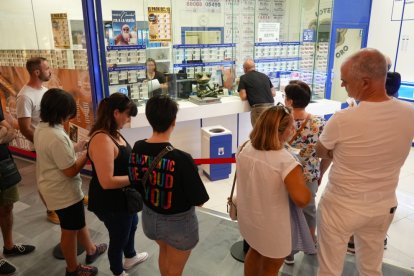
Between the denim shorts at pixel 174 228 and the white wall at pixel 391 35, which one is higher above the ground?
the white wall at pixel 391 35

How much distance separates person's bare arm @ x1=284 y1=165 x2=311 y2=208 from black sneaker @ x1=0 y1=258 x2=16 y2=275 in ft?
7.25

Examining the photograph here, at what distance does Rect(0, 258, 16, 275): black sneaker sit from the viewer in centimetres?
252

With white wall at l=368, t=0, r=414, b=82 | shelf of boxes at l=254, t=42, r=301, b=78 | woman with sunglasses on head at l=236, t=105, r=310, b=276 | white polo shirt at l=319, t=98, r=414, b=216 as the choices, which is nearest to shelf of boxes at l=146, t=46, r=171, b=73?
shelf of boxes at l=254, t=42, r=301, b=78

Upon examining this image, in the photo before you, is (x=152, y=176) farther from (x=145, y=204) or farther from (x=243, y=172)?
(x=243, y=172)

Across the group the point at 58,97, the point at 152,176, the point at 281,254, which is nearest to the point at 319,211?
the point at 281,254

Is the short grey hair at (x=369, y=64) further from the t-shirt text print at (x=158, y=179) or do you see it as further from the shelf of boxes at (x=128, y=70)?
the shelf of boxes at (x=128, y=70)

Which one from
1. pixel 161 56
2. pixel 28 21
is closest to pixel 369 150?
pixel 161 56

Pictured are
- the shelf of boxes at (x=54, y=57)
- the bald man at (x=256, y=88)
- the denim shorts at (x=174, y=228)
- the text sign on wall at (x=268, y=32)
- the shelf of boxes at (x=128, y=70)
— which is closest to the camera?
the denim shorts at (x=174, y=228)

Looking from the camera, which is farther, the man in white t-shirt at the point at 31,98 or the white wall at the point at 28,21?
the white wall at the point at 28,21

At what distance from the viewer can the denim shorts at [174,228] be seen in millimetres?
1780

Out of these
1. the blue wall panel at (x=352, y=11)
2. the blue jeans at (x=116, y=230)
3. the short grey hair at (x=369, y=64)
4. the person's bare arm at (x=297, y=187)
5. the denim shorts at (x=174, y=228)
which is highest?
the blue wall panel at (x=352, y=11)

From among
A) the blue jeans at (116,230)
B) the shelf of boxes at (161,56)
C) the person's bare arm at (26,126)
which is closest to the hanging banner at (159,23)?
the shelf of boxes at (161,56)

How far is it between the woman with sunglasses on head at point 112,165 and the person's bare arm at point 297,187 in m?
0.94

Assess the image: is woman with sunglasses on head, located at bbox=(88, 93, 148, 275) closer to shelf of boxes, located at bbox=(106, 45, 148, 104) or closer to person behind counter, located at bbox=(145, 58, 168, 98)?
shelf of boxes, located at bbox=(106, 45, 148, 104)
